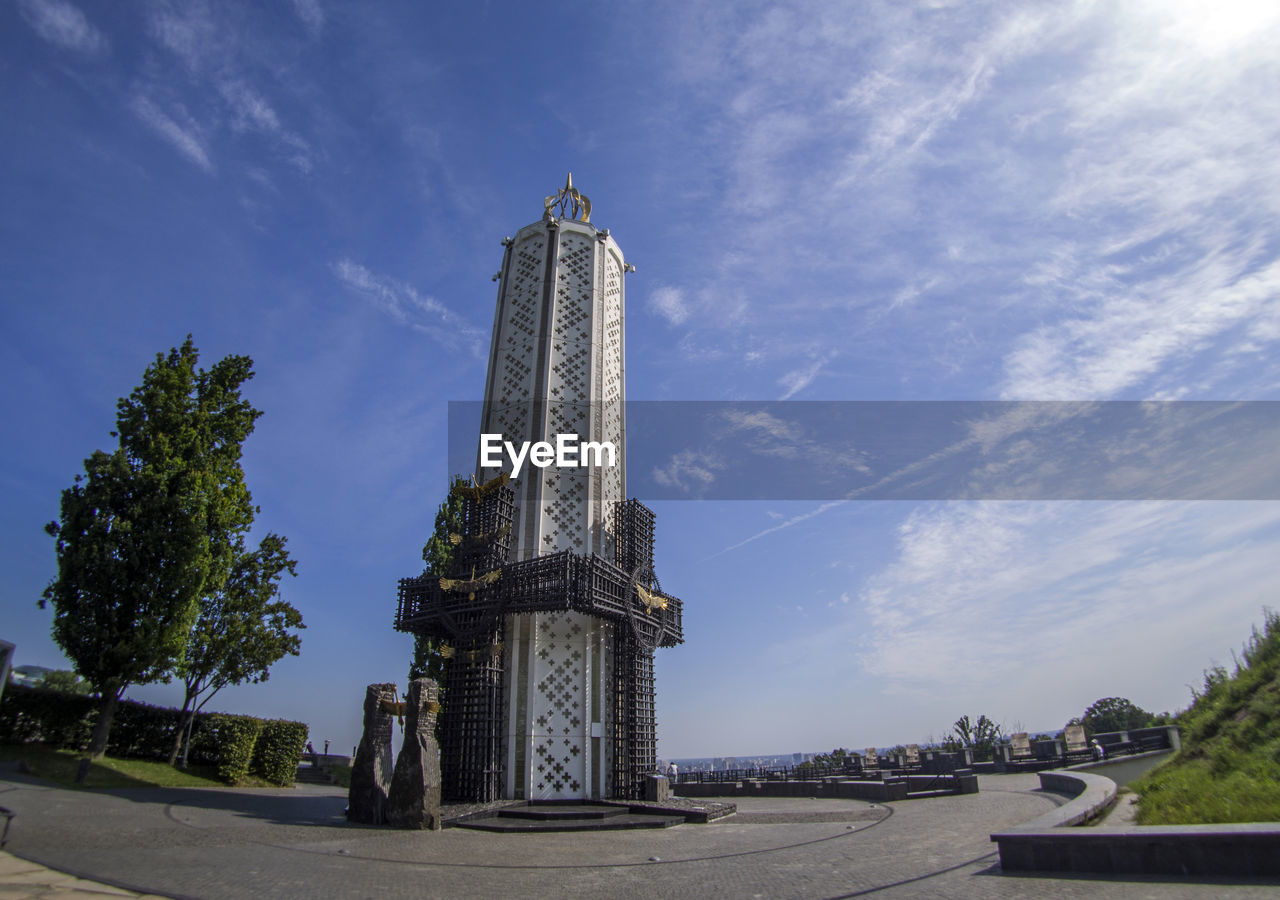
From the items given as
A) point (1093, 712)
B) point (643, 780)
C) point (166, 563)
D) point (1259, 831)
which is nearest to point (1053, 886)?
point (1259, 831)

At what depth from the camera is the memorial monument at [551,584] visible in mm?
19125

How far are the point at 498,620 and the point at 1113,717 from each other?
56.9m

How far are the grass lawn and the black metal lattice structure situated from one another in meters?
8.03

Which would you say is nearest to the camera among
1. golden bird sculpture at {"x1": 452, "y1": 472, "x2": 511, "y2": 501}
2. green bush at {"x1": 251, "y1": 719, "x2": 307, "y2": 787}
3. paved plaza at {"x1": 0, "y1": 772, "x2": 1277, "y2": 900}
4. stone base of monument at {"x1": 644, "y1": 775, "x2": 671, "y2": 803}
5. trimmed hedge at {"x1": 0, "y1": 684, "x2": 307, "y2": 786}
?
paved plaza at {"x1": 0, "y1": 772, "x2": 1277, "y2": 900}

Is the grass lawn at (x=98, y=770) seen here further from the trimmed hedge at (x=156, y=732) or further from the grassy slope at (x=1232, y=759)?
the grassy slope at (x=1232, y=759)

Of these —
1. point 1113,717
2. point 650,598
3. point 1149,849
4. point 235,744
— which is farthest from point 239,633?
point 1113,717

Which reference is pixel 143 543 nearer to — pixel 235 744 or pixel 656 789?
pixel 235 744

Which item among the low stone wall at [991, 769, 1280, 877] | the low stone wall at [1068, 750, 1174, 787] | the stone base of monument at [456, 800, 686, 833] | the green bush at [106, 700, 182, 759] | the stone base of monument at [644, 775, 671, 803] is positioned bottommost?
the stone base of monument at [456, 800, 686, 833]

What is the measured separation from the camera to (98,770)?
1833cm

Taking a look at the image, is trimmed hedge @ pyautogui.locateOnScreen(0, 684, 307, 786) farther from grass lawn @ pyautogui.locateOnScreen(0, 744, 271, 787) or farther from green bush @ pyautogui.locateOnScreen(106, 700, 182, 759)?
grass lawn @ pyautogui.locateOnScreen(0, 744, 271, 787)

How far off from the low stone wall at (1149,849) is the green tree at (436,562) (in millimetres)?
18895

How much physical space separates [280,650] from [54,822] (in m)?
12.9

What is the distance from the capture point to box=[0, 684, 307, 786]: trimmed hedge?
2027cm

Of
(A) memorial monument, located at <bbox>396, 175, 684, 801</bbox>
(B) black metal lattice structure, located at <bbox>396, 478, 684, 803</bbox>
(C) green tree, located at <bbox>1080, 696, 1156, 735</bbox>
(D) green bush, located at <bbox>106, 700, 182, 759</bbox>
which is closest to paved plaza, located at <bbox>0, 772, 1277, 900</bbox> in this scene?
(B) black metal lattice structure, located at <bbox>396, 478, 684, 803</bbox>
